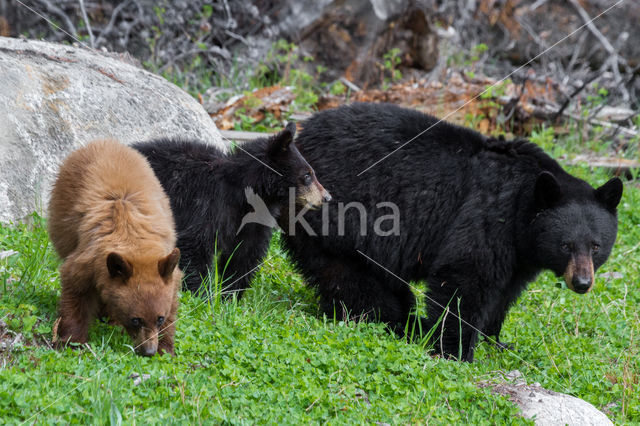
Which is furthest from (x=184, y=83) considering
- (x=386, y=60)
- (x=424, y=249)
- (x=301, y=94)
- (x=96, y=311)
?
(x=96, y=311)

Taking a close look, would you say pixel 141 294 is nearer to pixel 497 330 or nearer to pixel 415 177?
pixel 415 177

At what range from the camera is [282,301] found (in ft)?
16.7

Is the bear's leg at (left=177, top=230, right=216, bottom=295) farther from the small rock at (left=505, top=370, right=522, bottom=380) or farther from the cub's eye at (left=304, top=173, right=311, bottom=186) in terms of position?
the small rock at (left=505, top=370, right=522, bottom=380)

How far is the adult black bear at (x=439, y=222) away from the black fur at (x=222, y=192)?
282 mm

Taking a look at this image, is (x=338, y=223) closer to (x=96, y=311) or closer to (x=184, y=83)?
(x=96, y=311)

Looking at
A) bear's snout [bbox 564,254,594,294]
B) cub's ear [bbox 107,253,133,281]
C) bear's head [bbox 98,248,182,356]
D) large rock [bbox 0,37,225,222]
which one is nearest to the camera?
cub's ear [bbox 107,253,133,281]

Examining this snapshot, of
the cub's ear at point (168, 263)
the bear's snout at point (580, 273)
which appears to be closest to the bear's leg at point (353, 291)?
the bear's snout at point (580, 273)

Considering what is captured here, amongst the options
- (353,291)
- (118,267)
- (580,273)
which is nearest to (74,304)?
(118,267)

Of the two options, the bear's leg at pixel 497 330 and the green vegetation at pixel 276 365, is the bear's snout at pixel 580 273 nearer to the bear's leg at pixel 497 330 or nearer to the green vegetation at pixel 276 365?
the green vegetation at pixel 276 365

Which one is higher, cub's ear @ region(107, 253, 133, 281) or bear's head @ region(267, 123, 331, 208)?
bear's head @ region(267, 123, 331, 208)

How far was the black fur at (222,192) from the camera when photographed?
4738 mm

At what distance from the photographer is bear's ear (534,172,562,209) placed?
181 inches

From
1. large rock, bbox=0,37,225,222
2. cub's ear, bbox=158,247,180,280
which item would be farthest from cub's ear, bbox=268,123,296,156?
large rock, bbox=0,37,225,222

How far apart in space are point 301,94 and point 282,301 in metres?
5.58
